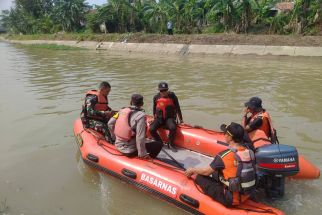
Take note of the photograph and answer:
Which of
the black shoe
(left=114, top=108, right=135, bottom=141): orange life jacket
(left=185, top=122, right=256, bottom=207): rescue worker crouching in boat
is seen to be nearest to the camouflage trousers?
the black shoe

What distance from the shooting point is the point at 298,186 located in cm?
519

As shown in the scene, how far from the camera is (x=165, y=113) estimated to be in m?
6.63

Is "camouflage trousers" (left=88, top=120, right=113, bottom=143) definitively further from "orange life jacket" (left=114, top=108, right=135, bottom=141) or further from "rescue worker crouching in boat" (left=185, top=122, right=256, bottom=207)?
"rescue worker crouching in boat" (left=185, top=122, right=256, bottom=207)

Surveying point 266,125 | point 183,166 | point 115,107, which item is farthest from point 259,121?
point 115,107

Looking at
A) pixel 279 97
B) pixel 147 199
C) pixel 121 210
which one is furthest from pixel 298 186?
pixel 279 97

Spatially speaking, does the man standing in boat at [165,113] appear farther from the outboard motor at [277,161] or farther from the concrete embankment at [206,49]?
the concrete embankment at [206,49]

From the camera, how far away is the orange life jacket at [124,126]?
16.8ft

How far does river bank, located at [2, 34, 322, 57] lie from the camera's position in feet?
66.9

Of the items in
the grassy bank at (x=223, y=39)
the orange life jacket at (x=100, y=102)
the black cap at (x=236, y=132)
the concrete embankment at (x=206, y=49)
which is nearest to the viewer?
the black cap at (x=236, y=132)

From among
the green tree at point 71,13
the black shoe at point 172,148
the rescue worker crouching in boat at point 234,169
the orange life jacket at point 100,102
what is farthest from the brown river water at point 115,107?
the green tree at point 71,13

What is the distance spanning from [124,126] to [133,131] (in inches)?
5.9

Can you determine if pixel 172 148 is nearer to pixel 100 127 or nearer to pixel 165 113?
pixel 165 113

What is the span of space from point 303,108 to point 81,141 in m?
6.04

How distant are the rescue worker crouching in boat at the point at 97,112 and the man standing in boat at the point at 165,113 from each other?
2.81 feet
